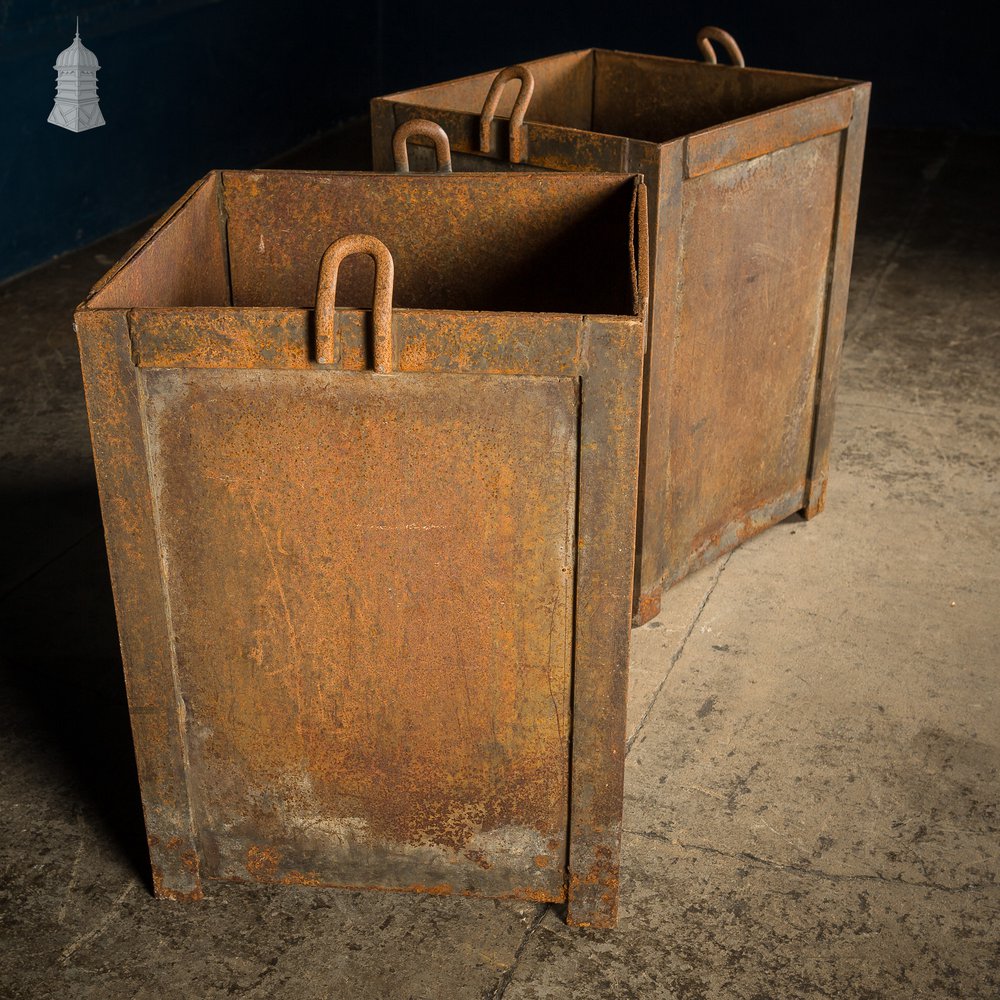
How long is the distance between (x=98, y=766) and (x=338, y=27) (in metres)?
7.20

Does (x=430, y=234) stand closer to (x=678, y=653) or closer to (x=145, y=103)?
(x=678, y=653)

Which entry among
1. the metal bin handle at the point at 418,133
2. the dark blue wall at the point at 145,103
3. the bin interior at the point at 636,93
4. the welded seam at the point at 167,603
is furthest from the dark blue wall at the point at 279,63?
the welded seam at the point at 167,603

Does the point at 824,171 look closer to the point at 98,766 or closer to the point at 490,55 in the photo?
the point at 98,766

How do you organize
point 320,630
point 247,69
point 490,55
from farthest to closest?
point 490,55 → point 247,69 → point 320,630

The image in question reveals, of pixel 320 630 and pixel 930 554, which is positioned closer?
pixel 320 630

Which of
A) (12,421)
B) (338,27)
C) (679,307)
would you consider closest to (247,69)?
(338,27)

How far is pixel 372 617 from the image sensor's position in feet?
7.27

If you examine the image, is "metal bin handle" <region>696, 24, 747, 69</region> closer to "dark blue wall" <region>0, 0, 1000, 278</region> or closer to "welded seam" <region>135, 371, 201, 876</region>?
"welded seam" <region>135, 371, 201, 876</region>

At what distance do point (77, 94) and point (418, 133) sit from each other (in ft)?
11.3

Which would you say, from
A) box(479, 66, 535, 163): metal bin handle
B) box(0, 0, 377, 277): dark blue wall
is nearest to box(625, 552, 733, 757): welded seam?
box(479, 66, 535, 163): metal bin handle

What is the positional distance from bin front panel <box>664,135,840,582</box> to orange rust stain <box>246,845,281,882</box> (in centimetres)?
144

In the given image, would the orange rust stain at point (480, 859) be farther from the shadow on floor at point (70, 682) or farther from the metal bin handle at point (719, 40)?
the metal bin handle at point (719, 40)

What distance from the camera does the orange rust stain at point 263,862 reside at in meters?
2.43

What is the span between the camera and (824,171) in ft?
11.2
